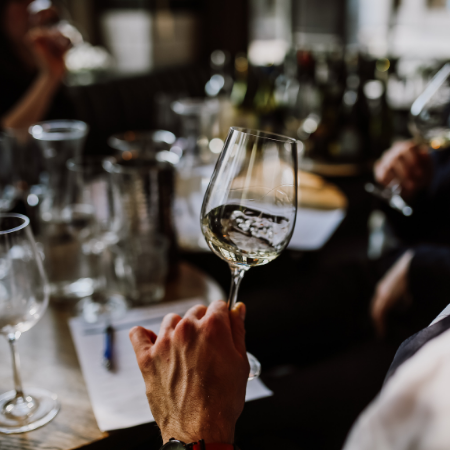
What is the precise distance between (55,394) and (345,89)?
1.77 metres

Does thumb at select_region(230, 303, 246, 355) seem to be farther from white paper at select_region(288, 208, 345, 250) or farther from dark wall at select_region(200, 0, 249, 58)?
dark wall at select_region(200, 0, 249, 58)

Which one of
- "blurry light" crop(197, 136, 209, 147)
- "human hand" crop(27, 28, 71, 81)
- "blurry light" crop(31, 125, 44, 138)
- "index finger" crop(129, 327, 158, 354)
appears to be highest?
"human hand" crop(27, 28, 71, 81)

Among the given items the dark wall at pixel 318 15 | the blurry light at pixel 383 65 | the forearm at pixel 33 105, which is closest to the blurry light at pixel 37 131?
the forearm at pixel 33 105

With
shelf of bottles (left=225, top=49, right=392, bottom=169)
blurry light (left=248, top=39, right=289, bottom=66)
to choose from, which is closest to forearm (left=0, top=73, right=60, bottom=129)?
shelf of bottles (left=225, top=49, right=392, bottom=169)

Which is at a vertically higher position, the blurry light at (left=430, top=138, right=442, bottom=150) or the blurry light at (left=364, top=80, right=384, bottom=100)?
the blurry light at (left=364, top=80, right=384, bottom=100)

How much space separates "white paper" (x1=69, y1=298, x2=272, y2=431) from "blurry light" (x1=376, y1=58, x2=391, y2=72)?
1.89 metres

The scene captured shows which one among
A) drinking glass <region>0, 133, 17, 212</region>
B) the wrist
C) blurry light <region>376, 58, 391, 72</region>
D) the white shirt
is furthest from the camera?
blurry light <region>376, 58, 391, 72</region>

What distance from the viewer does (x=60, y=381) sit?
694 mm

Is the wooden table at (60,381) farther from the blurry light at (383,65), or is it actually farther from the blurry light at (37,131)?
the blurry light at (383,65)

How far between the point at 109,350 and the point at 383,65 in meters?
2.09

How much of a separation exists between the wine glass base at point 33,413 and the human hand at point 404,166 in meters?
1.00

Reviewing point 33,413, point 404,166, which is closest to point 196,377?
point 33,413

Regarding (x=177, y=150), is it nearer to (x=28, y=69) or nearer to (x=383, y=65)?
(x=28, y=69)

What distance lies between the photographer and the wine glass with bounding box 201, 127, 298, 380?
0.56 meters
